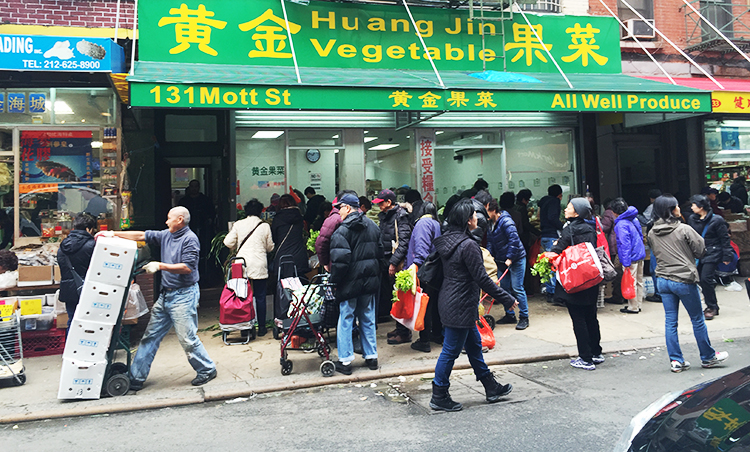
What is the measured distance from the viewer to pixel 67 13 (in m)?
9.44

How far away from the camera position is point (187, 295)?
235 inches

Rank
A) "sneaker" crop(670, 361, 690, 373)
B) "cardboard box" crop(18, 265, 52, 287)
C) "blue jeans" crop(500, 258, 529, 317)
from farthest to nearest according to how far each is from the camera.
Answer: "blue jeans" crop(500, 258, 529, 317) < "cardboard box" crop(18, 265, 52, 287) < "sneaker" crop(670, 361, 690, 373)

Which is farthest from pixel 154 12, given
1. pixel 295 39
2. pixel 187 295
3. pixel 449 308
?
pixel 449 308

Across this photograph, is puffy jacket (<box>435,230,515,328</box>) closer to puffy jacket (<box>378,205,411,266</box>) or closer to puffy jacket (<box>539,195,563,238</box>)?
puffy jacket (<box>378,205,411,266</box>)

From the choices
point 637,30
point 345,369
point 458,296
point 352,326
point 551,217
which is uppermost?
point 637,30

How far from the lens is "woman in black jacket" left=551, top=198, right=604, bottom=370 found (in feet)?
20.2

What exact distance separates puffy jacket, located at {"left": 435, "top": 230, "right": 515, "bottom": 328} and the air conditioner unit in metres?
9.68

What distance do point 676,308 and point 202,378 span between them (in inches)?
196

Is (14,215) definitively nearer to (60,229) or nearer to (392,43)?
(60,229)

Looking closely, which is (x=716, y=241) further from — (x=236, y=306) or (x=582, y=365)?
(x=236, y=306)

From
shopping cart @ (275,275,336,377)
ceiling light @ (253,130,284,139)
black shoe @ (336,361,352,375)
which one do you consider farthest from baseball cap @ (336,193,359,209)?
ceiling light @ (253,130,284,139)

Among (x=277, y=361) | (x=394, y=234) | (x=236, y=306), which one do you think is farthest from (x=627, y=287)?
(x=236, y=306)

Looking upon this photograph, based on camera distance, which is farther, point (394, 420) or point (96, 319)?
point (96, 319)

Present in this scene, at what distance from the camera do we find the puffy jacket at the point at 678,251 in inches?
230
